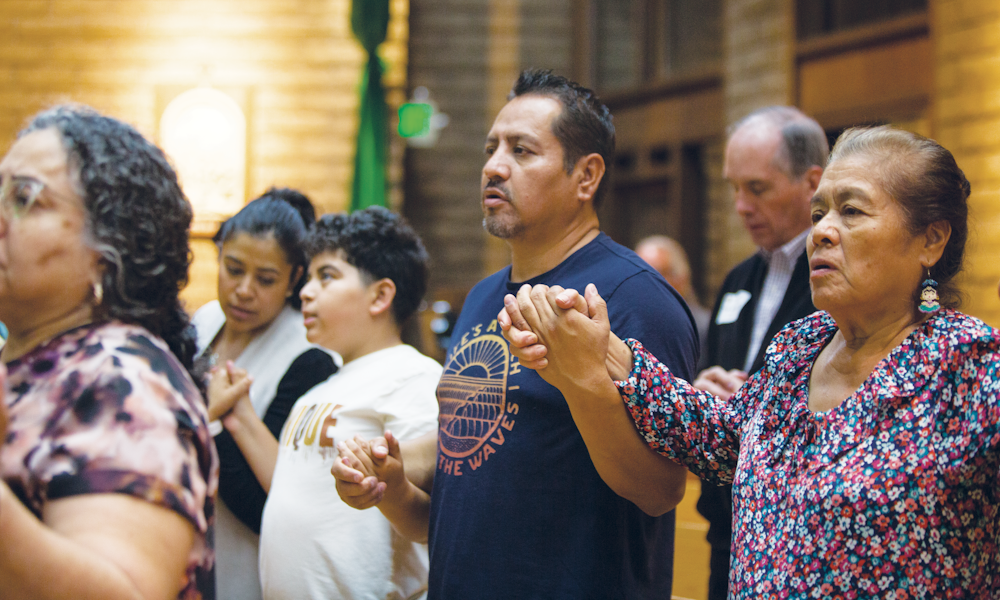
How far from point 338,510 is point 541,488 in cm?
65

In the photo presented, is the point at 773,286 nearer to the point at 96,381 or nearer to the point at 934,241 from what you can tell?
the point at 934,241

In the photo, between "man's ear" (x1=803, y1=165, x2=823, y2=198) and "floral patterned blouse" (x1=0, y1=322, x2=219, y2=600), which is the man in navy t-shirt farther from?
"man's ear" (x1=803, y1=165, x2=823, y2=198)

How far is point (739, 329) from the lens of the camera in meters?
2.56

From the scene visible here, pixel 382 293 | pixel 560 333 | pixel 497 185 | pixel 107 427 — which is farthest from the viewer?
pixel 382 293

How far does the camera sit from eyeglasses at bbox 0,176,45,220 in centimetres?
113

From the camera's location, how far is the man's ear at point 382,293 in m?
2.35

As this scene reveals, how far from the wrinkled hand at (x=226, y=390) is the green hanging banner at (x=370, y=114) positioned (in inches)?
87.7

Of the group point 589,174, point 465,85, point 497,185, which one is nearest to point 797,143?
point 589,174

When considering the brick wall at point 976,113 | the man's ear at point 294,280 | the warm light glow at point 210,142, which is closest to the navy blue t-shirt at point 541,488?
the man's ear at point 294,280

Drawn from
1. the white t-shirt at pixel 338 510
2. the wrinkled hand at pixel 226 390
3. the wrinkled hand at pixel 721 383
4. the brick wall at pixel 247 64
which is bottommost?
the white t-shirt at pixel 338 510

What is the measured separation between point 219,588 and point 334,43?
3726 millimetres

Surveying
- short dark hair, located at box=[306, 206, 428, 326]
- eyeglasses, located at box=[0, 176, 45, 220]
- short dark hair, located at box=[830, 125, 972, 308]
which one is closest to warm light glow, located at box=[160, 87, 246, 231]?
short dark hair, located at box=[306, 206, 428, 326]

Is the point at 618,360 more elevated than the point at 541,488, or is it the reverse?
the point at 618,360

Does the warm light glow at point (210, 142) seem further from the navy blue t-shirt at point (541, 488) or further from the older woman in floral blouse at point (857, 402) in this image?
the older woman in floral blouse at point (857, 402)
